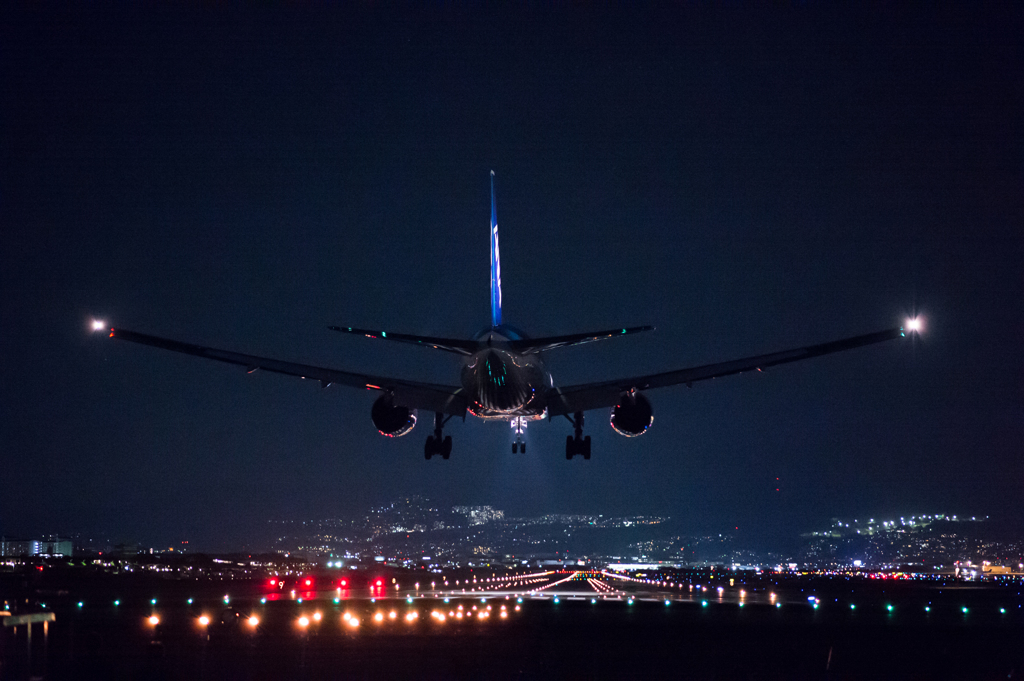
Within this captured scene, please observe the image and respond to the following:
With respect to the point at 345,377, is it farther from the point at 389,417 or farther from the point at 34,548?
the point at 34,548

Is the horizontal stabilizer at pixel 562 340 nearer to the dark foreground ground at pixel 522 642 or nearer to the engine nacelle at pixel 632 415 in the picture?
the engine nacelle at pixel 632 415

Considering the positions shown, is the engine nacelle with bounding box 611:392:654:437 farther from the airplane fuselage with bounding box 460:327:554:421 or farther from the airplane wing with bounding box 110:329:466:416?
the airplane wing with bounding box 110:329:466:416

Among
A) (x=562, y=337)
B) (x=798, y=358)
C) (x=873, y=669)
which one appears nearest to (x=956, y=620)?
(x=798, y=358)

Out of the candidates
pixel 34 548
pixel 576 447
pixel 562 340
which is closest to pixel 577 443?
pixel 576 447

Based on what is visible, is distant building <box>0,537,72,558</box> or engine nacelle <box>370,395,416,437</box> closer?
engine nacelle <box>370,395,416,437</box>

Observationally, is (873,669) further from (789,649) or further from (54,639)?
(54,639)

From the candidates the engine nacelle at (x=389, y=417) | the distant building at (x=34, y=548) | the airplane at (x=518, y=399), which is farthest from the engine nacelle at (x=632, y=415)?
the distant building at (x=34, y=548)

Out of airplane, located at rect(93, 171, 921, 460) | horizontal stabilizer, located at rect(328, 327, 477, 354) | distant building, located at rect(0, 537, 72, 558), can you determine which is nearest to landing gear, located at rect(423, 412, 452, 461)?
airplane, located at rect(93, 171, 921, 460)
